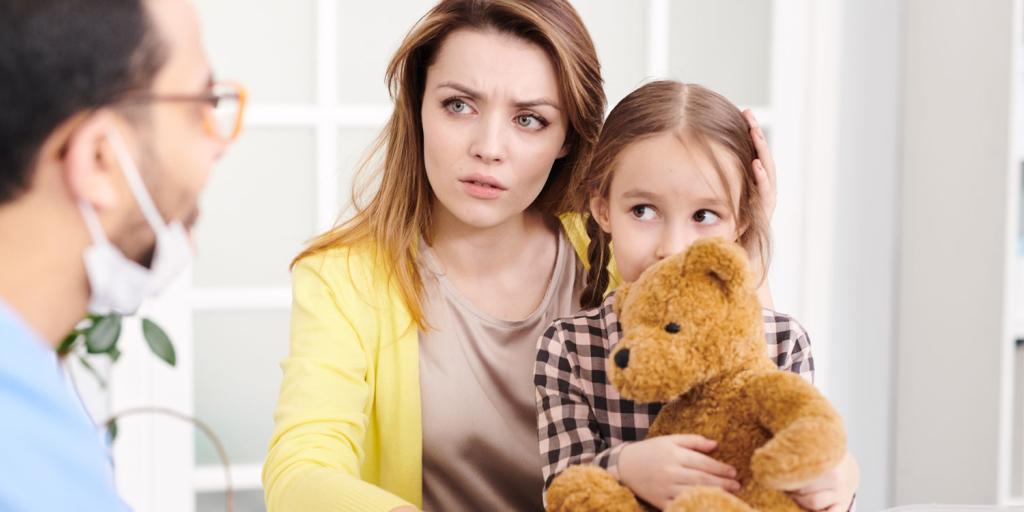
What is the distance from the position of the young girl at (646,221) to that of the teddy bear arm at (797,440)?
217 mm

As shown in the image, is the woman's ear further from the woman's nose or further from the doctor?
the doctor

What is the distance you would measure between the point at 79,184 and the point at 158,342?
1363 mm

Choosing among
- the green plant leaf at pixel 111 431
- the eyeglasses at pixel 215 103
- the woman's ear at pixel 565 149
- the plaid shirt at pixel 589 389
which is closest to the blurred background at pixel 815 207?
the green plant leaf at pixel 111 431

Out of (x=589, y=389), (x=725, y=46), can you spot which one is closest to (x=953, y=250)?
(x=725, y=46)

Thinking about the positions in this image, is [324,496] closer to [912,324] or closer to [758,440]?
[758,440]

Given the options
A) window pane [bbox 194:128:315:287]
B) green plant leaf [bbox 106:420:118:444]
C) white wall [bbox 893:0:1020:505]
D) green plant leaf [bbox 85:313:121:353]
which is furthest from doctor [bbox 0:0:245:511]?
white wall [bbox 893:0:1020:505]

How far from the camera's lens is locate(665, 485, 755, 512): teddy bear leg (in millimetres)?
870

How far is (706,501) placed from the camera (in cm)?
87

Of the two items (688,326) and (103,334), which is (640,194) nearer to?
(688,326)

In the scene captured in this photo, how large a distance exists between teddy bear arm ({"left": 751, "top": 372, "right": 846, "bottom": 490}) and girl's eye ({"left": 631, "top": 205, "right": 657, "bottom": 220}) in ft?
1.06

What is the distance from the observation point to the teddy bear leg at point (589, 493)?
0.95m

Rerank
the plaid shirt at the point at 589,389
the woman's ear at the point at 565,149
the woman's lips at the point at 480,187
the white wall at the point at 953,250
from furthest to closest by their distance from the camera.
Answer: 1. the white wall at the point at 953,250
2. the woman's ear at the point at 565,149
3. the woman's lips at the point at 480,187
4. the plaid shirt at the point at 589,389

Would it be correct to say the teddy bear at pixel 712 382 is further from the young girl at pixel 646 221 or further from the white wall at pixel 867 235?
the white wall at pixel 867 235

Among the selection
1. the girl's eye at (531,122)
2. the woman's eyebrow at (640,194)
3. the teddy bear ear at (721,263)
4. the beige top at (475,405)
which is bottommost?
the beige top at (475,405)
